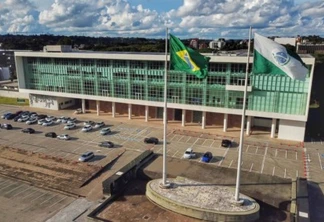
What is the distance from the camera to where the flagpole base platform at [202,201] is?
26.9 m

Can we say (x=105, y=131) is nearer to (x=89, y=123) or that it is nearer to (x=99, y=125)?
(x=99, y=125)

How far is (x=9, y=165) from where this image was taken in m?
45.5

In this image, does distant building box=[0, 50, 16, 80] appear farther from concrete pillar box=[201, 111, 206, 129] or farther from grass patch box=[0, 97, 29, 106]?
concrete pillar box=[201, 111, 206, 129]

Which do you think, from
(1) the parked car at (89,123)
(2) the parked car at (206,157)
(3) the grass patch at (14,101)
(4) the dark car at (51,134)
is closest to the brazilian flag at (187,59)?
(2) the parked car at (206,157)

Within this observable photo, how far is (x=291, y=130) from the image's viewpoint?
5444 cm

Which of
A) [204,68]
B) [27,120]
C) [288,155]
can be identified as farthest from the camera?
[27,120]

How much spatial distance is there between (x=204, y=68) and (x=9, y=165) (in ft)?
119

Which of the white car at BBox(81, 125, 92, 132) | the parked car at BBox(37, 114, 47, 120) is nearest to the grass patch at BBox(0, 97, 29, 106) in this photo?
the parked car at BBox(37, 114, 47, 120)

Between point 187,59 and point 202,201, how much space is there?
46.0ft

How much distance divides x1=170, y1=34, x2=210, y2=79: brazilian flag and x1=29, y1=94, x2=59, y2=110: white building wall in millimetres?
58668

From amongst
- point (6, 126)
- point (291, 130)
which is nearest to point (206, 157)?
point (291, 130)

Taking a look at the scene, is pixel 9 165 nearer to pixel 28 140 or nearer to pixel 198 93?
pixel 28 140

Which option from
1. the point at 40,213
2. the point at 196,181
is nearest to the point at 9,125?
the point at 40,213

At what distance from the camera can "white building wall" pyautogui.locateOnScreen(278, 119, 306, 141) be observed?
5381cm
